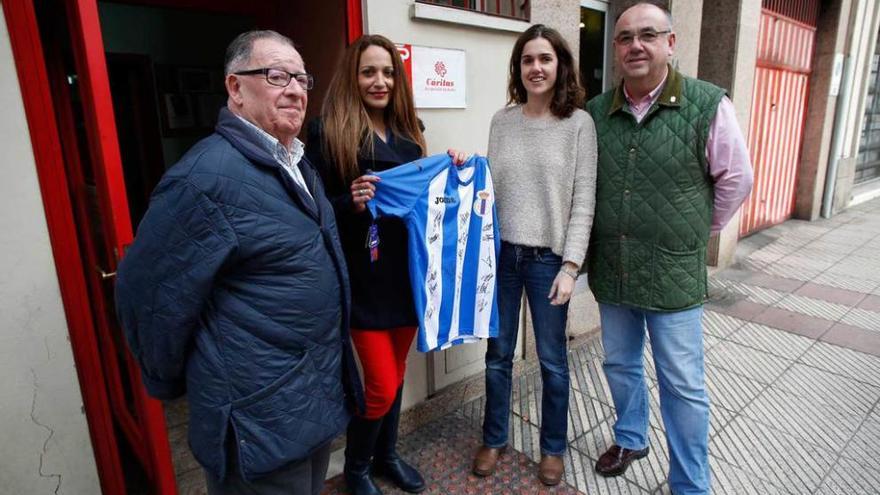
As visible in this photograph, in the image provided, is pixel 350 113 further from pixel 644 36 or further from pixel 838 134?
pixel 838 134

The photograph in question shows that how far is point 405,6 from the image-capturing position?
2814 mm

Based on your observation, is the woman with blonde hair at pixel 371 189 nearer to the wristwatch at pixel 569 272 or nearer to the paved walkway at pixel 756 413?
the wristwatch at pixel 569 272

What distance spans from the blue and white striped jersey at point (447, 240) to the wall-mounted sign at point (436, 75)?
66 cm

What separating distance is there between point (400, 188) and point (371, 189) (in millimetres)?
153

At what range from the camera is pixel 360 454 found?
8.43 feet

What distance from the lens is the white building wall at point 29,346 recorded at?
1.89 m

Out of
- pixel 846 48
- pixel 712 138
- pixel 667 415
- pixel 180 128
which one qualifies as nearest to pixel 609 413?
pixel 667 415

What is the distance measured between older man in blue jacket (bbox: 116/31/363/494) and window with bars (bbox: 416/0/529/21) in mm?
1977

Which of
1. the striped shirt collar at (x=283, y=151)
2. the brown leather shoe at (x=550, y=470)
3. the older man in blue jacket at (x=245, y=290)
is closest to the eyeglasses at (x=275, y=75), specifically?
the older man in blue jacket at (x=245, y=290)

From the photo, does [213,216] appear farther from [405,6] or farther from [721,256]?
[721,256]

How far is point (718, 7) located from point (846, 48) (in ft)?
14.2

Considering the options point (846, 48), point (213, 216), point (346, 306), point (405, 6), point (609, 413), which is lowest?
point (609, 413)

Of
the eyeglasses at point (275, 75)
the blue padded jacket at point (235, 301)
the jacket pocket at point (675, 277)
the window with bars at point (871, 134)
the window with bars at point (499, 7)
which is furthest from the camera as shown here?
the window with bars at point (871, 134)

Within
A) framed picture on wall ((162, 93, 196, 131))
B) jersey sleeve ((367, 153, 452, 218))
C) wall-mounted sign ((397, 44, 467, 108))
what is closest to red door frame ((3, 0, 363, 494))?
jersey sleeve ((367, 153, 452, 218))
